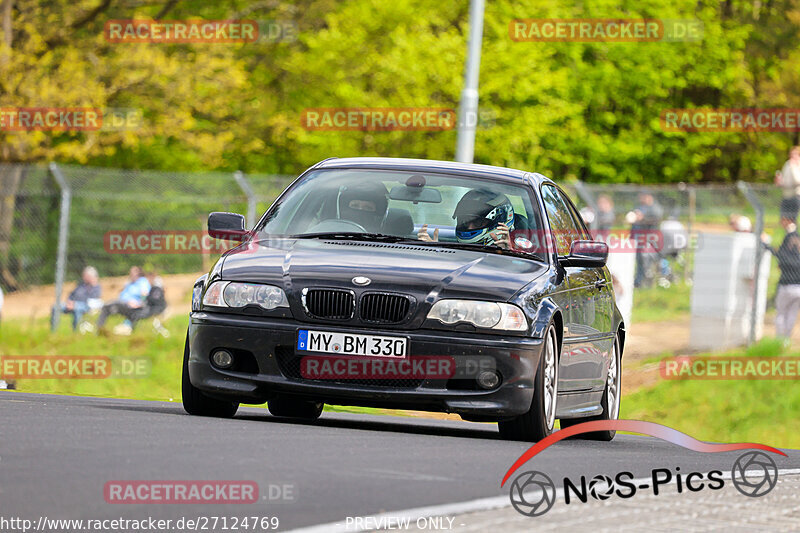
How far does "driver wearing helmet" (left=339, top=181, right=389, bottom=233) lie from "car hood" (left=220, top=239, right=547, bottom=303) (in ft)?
1.04

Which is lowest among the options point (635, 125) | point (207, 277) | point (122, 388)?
point (122, 388)

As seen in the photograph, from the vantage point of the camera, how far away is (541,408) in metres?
9.14

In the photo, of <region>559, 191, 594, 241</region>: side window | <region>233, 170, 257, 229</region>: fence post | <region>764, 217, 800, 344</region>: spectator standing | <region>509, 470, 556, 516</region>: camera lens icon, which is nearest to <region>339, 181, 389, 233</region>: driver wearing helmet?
<region>559, 191, 594, 241</region>: side window

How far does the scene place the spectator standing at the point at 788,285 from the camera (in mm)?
21000

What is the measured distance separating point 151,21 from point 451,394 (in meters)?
26.9

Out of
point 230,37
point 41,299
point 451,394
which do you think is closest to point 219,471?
point 451,394

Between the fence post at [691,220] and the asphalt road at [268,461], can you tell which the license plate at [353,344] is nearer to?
the asphalt road at [268,461]

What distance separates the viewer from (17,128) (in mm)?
31859

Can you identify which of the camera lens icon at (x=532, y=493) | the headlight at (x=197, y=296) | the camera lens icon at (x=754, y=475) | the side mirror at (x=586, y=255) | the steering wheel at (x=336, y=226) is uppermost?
the steering wheel at (x=336, y=226)

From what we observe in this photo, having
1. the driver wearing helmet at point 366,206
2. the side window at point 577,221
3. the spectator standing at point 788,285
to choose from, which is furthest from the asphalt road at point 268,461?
the spectator standing at point 788,285

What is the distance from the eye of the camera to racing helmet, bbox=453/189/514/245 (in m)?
9.87

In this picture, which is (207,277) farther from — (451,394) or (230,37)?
(230,37)

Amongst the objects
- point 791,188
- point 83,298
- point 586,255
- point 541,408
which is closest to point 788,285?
point 791,188

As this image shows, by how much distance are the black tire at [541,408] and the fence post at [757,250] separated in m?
12.1
